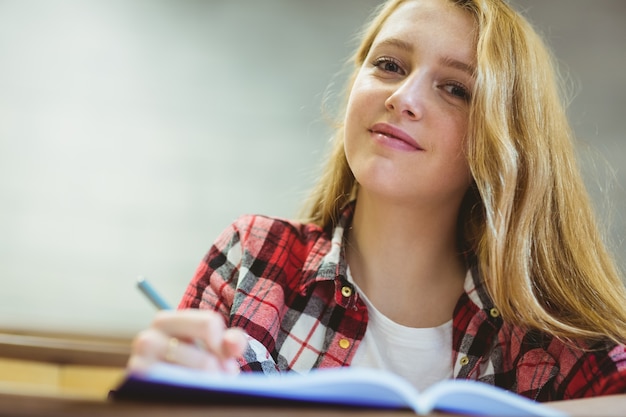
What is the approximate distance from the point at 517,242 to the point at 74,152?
1.77 meters

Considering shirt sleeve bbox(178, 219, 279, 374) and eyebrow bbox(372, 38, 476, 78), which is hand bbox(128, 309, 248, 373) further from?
eyebrow bbox(372, 38, 476, 78)

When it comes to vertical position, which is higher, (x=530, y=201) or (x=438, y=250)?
(x=530, y=201)

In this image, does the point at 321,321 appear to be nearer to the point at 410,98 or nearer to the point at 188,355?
the point at 410,98

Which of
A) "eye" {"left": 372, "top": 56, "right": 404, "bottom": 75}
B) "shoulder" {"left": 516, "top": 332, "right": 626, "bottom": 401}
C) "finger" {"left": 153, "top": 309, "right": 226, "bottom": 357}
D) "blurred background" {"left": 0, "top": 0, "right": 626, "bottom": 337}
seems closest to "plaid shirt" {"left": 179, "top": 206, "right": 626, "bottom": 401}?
"shoulder" {"left": 516, "top": 332, "right": 626, "bottom": 401}

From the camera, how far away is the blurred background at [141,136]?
2496mm

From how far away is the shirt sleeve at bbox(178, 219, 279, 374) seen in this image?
3.62 feet

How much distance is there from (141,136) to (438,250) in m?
1.48

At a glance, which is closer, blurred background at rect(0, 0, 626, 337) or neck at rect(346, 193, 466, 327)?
neck at rect(346, 193, 466, 327)

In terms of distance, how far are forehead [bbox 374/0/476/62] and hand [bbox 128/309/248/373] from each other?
2.27 feet

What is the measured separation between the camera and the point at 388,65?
1269mm

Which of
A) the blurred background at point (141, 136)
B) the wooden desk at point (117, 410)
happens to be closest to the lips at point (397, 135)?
the wooden desk at point (117, 410)

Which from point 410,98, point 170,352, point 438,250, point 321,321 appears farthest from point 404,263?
point 170,352

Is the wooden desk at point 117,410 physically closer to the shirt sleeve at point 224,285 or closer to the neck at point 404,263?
the shirt sleeve at point 224,285

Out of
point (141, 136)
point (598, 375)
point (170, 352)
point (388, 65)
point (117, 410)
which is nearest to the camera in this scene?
point (117, 410)
